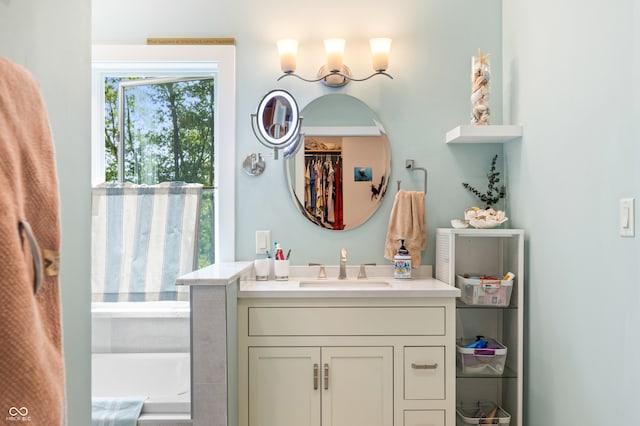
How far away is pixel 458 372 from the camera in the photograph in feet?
8.55

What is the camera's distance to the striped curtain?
297cm

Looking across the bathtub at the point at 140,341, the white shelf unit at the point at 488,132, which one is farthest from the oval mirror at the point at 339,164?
the bathtub at the point at 140,341

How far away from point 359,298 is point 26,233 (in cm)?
177

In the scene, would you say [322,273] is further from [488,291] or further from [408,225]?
[488,291]

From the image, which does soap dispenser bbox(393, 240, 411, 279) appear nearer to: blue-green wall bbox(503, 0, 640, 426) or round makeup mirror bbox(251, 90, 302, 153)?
blue-green wall bbox(503, 0, 640, 426)

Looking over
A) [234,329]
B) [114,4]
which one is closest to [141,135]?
[114,4]

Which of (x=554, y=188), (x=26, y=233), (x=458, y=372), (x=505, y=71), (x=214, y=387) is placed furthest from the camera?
(x=505, y=71)

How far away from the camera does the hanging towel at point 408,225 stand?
2.80 meters

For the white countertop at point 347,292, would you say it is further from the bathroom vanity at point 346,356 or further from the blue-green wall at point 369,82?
the blue-green wall at point 369,82

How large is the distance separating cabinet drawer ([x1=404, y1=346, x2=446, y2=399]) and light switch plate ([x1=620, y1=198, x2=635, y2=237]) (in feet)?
3.12

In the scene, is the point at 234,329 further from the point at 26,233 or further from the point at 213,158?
the point at 26,233

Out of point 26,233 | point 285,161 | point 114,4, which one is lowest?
point 26,233

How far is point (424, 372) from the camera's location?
2.37m

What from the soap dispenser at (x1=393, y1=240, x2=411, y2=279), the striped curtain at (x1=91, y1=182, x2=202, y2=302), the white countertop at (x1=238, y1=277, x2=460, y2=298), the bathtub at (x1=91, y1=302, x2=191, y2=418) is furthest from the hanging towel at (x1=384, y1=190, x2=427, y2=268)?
the bathtub at (x1=91, y1=302, x2=191, y2=418)
